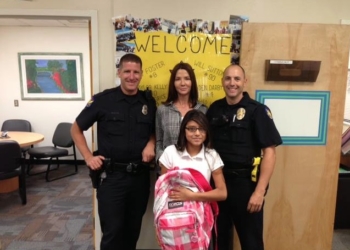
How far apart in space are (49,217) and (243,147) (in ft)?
7.74

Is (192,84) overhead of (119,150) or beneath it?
overhead

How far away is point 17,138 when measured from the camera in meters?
→ 3.67

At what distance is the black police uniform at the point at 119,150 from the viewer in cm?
172

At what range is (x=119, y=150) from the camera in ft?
5.66

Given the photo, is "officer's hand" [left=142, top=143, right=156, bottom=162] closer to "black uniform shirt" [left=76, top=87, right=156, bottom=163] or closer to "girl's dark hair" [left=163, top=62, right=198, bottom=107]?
"black uniform shirt" [left=76, top=87, right=156, bottom=163]

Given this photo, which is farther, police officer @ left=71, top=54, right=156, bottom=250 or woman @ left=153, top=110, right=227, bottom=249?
police officer @ left=71, top=54, right=156, bottom=250

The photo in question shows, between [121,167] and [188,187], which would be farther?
[121,167]

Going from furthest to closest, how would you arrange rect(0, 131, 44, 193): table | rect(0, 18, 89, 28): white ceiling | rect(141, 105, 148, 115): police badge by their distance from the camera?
rect(0, 18, 89, 28): white ceiling
rect(0, 131, 44, 193): table
rect(141, 105, 148, 115): police badge

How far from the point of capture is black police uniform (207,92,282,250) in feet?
5.22

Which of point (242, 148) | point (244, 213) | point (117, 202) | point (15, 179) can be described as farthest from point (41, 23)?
point (244, 213)

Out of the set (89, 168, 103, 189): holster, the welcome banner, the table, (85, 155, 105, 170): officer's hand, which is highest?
the welcome banner

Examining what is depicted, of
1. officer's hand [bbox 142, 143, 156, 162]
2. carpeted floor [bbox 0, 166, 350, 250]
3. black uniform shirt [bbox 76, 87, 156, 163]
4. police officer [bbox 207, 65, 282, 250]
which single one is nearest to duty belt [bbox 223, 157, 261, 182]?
police officer [bbox 207, 65, 282, 250]

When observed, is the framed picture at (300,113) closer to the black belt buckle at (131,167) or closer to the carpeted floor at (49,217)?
the black belt buckle at (131,167)

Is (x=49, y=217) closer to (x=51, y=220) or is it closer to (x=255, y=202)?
(x=51, y=220)
